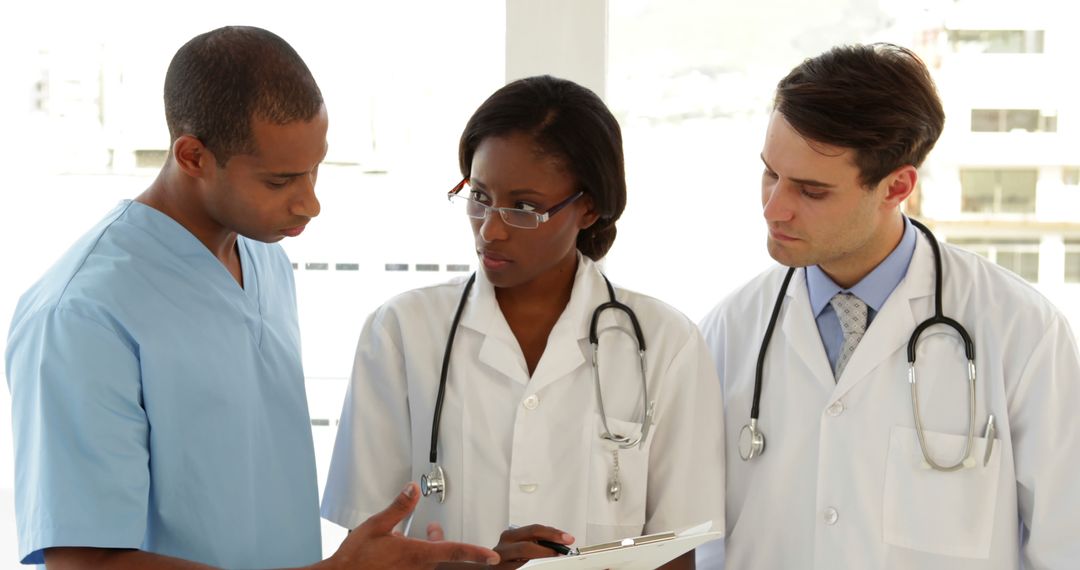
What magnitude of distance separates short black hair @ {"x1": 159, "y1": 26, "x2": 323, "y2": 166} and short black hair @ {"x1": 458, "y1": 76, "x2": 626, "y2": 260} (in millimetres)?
336

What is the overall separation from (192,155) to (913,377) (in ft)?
3.96

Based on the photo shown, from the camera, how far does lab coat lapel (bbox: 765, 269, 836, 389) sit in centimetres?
Result: 180

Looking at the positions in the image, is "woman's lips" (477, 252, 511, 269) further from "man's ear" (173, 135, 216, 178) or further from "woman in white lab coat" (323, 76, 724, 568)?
"man's ear" (173, 135, 216, 178)

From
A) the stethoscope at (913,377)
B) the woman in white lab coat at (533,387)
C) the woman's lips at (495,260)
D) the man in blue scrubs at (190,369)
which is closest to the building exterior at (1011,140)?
the stethoscope at (913,377)

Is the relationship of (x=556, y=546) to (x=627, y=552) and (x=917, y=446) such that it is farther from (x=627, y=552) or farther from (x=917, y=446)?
(x=917, y=446)

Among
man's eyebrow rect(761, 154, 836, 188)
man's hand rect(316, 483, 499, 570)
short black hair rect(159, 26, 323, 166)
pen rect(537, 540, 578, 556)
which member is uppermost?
short black hair rect(159, 26, 323, 166)

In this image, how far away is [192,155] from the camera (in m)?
1.49

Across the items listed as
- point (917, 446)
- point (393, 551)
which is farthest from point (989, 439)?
point (393, 551)

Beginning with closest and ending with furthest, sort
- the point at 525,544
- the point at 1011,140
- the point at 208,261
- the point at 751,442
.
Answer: the point at 525,544 < the point at 208,261 < the point at 751,442 < the point at 1011,140

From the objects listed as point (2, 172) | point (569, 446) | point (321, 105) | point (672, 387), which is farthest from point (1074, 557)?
point (2, 172)

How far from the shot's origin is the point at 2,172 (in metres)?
2.64

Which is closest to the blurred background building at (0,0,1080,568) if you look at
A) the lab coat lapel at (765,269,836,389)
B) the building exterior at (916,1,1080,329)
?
the building exterior at (916,1,1080,329)

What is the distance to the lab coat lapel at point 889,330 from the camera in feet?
5.77

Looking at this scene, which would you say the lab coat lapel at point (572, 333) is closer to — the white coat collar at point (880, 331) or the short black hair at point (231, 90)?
the white coat collar at point (880, 331)
